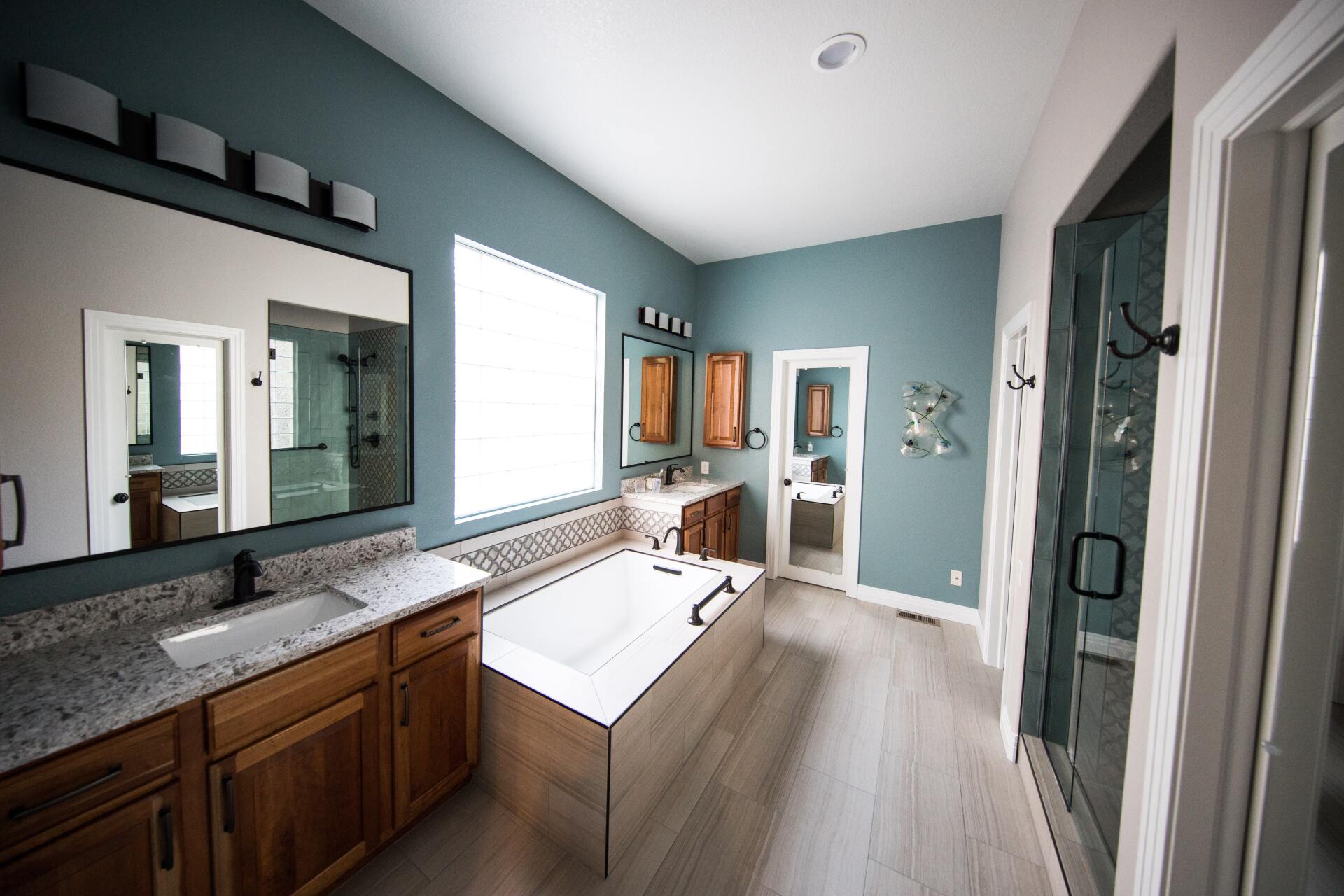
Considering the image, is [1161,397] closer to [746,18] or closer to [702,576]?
[746,18]

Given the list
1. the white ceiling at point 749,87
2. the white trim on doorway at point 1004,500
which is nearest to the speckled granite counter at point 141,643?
the white ceiling at point 749,87

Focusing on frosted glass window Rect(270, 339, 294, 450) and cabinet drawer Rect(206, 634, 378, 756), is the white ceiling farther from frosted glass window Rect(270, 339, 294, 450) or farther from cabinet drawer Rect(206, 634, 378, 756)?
cabinet drawer Rect(206, 634, 378, 756)

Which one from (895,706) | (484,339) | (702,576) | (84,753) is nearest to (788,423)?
(702,576)

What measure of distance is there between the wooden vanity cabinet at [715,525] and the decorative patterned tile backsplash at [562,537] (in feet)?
0.57

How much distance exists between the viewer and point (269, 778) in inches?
45.8

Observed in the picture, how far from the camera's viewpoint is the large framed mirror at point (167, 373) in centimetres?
114

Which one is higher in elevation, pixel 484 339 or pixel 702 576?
pixel 484 339

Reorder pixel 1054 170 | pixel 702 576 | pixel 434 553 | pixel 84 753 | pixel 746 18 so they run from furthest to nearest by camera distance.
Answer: pixel 702 576 → pixel 434 553 → pixel 1054 170 → pixel 746 18 → pixel 84 753

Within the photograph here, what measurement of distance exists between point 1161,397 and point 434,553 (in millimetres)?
2491

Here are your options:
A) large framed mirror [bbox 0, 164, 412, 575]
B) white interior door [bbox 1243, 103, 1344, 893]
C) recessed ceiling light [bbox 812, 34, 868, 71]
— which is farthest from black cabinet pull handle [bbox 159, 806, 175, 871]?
recessed ceiling light [bbox 812, 34, 868, 71]

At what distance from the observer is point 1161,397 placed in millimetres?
920

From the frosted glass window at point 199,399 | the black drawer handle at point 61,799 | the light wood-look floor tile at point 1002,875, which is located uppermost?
the frosted glass window at point 199,399

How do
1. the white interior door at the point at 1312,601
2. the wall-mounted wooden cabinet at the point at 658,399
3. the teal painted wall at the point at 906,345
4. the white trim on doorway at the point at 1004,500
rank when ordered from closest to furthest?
the white interior door at the point at 1312,601, the white trim on doorway at the point at 1004,500, the teal painted wall at the point at 906,345, the wall-mounted wooden cabinet at the point at 658,399

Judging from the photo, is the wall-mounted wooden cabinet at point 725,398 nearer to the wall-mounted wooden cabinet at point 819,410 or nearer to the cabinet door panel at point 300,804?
the wall-mounted wooden cabinet at point 819,410
